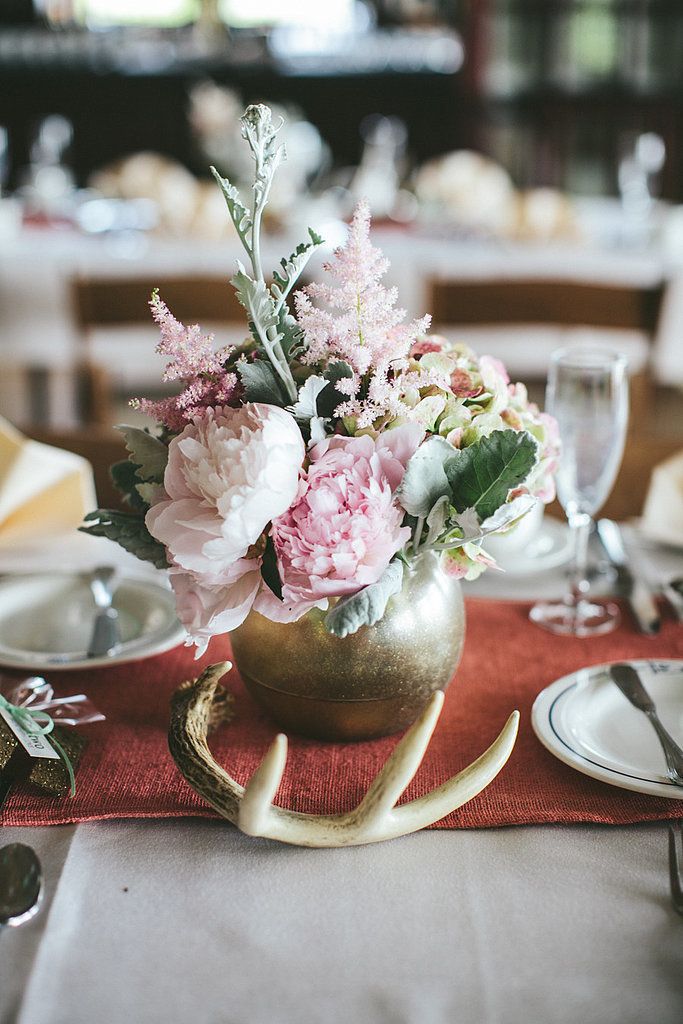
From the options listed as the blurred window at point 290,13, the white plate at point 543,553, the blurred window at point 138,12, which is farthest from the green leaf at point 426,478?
the blurred window at point 138,12

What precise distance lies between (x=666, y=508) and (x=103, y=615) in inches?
26.5

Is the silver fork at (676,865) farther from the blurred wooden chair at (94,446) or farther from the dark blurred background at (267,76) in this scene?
the dark blurred background at (267,76)

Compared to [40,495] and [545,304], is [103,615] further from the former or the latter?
[545,304]

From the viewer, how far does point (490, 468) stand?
67 centimetres

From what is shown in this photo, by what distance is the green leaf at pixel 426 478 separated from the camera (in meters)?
0.66

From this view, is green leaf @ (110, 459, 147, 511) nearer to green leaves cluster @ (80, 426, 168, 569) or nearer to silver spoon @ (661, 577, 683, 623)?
green leaves cluster @ (80, 426, 168, 569)

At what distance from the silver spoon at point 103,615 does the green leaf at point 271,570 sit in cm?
29

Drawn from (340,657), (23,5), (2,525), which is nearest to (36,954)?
(340,657)

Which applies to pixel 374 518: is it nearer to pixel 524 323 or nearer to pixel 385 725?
pixel 385 725

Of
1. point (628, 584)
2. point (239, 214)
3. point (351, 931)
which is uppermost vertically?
point (239, 214)

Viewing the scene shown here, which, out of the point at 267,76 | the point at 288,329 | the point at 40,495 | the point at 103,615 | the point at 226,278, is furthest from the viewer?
the point at 267,76

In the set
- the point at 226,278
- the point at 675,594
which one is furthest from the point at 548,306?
the point at 675,594

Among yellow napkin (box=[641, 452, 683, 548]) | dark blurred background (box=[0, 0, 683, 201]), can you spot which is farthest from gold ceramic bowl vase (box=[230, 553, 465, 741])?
dark blurred background (box=[0, 0, 683, 201])

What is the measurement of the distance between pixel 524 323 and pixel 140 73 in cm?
437
